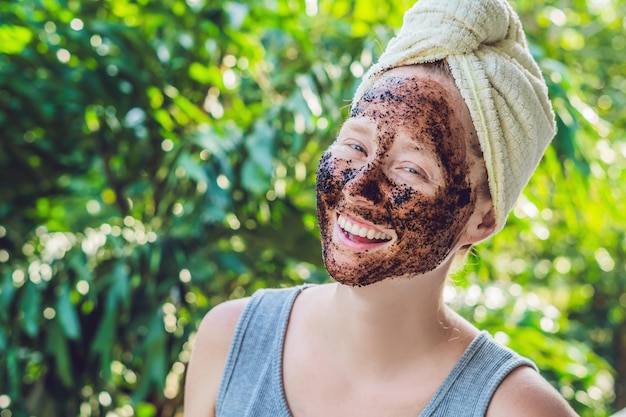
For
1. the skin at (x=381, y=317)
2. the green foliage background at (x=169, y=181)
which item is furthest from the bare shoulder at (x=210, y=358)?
the green foliage background at (x=169, y=181)

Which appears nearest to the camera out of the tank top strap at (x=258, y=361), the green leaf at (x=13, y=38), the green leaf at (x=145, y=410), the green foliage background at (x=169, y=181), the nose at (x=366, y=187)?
the nose at (x=366, y=187)

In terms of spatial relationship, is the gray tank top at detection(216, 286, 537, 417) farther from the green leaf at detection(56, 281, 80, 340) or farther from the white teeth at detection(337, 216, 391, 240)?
the green leaf at detection(56, 281, 80, 340)

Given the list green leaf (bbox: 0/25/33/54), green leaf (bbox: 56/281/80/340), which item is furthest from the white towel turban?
green leaf (bbox: 0/25/33/54)

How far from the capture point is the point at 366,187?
74 cm

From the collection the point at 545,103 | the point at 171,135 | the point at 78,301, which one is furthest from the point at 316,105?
the point at 545,103

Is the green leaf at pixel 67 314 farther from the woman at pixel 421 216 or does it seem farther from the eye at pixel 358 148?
the eye at pixel 358 148

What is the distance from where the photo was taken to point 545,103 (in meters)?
0.81

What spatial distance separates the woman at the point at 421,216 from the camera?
29.4 inches

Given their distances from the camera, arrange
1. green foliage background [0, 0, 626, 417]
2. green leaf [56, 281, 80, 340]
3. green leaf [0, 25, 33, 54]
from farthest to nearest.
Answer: green leaf [0, 25, 33, 54] < green foliage background [0, 0, 626, 417] < green leaf [56, 281, 80, 340]

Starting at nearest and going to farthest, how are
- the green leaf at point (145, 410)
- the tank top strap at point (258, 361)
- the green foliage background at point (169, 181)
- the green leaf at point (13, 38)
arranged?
the tank top strap at point (258, 361) < the green foliage background at point (169, 181) < the green leaf at point (13, 38) < the green leaf at point (145, 410)

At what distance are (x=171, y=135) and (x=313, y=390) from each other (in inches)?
38.4

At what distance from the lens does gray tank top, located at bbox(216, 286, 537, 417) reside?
788 mm

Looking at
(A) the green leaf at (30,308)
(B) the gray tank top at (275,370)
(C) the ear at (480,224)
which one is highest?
(C) the ear at (480,224)

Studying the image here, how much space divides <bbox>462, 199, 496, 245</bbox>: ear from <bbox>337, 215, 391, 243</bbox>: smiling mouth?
0.35 feet
